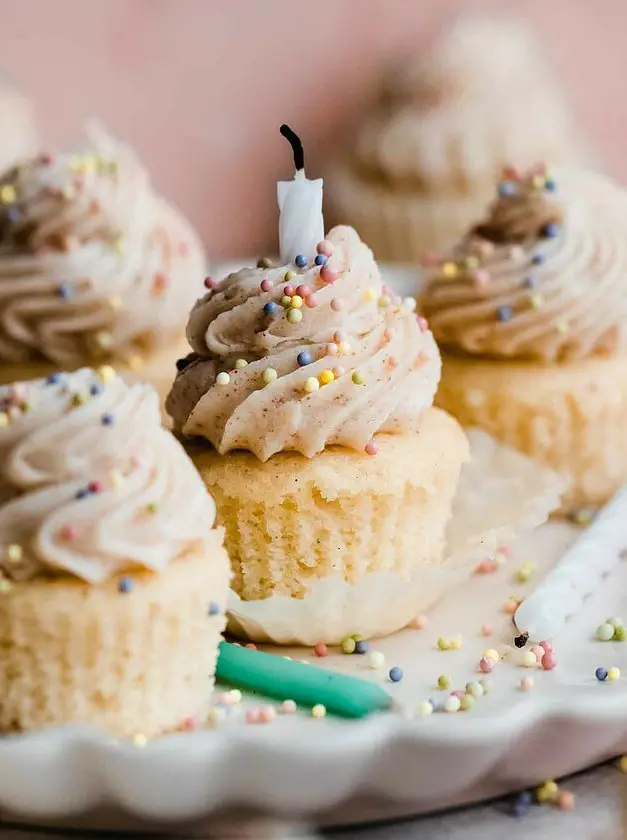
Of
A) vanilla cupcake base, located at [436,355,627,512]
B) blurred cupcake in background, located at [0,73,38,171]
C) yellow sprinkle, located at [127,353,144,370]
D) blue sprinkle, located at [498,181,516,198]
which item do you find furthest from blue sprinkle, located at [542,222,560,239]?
blurred cupcake in background, located at [0,73,38,171]

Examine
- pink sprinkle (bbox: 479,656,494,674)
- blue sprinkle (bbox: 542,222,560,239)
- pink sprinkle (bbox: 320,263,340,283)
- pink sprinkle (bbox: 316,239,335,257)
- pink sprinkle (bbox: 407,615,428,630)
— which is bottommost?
pink sprinkle (bbox: 407,615,428,630)

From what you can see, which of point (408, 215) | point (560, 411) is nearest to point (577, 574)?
point (560, 411)

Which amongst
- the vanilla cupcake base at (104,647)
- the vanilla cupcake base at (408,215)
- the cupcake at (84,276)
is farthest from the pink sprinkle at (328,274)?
the vanilla cupcake base at (408,215)

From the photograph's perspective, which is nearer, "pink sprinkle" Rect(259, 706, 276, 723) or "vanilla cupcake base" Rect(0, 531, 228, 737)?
"vanilla cupcake base" Rect(0, 531, 228, 737)

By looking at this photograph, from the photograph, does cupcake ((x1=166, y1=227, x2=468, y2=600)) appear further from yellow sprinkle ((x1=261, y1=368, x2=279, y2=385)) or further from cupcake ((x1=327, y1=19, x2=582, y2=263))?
cupcake ((x1=327, y1=19, x2=582, y2=263))

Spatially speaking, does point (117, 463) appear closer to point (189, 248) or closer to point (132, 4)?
point (189, 248)

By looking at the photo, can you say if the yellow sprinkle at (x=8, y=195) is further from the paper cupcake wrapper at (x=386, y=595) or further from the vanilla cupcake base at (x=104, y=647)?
the vanilla cupcake base at (x=104, y=647)
